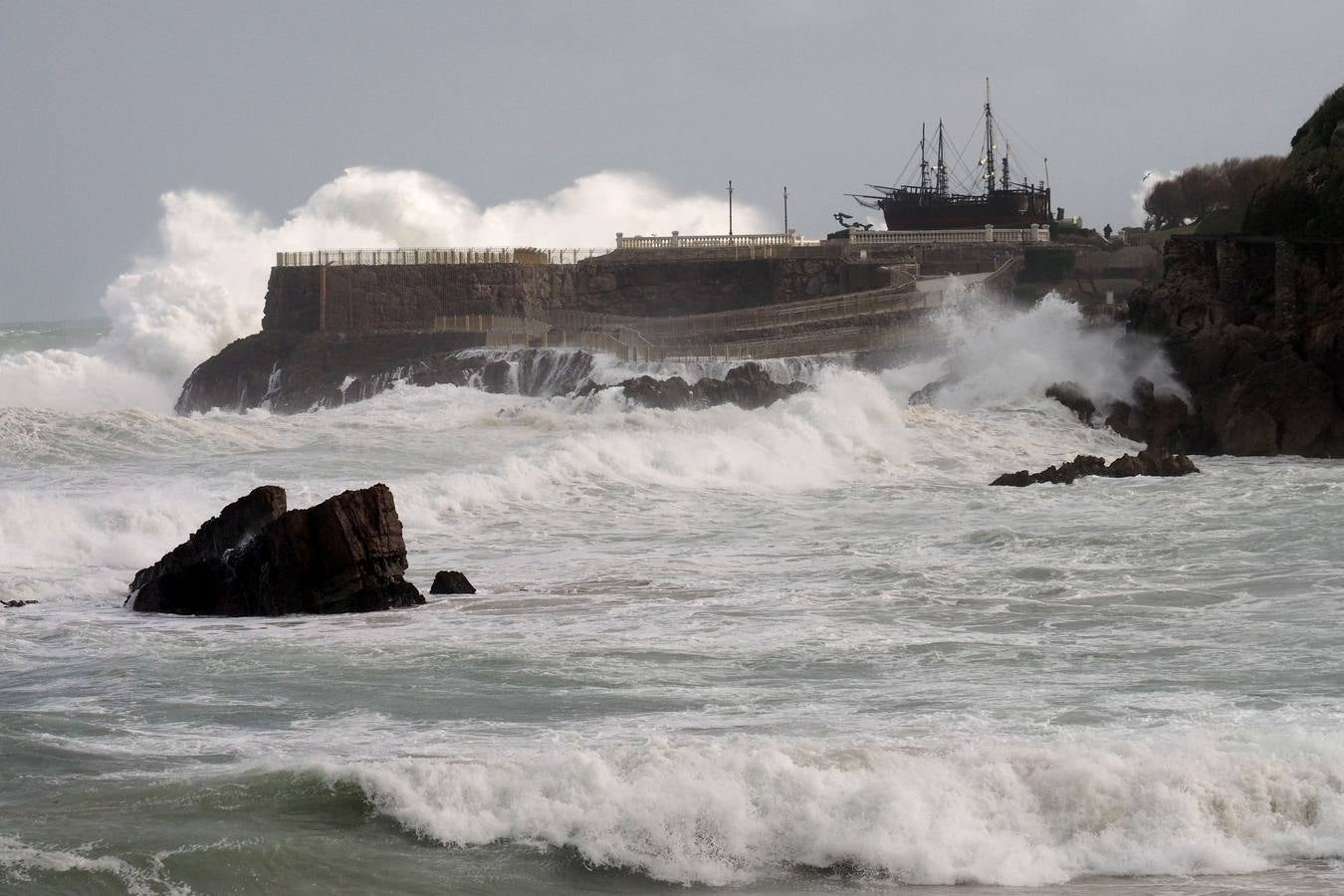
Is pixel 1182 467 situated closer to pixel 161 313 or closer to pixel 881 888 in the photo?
pixel 881 888

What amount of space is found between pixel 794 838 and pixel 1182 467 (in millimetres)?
19620

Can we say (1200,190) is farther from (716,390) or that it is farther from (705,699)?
(705,699)

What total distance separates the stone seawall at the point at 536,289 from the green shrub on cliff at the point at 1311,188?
18.4 metres

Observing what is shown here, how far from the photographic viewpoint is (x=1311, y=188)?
3406cm

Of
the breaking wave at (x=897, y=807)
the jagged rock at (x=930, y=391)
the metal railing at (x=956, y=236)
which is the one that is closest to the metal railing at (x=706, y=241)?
the metal railing at (x=956, y=236)

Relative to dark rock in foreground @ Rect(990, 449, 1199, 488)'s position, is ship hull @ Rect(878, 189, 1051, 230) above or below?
above

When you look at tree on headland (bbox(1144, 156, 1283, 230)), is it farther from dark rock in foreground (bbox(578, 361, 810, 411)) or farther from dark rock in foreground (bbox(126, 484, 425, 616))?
dark rock in foreground (bbox(126, 484, 425, 616))

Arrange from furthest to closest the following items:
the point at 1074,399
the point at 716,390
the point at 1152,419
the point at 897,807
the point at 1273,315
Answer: the point at 716,390
the point at 1074,399
the point at 1152,419
the point at 1273,315
the point at 897,807

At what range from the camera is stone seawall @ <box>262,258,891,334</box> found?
54.4 meters

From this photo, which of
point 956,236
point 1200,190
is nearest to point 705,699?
point 956,236

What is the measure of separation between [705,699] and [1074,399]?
27167 millimetres

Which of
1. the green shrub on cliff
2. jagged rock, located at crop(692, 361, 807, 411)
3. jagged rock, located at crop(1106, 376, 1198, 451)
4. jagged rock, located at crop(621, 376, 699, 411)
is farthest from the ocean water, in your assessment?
jagged rock, located at crop(621, 376, 699, 411)

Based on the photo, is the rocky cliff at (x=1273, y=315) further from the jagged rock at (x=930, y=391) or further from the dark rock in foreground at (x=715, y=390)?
the dark rock in foreground at (x=715, y=390)

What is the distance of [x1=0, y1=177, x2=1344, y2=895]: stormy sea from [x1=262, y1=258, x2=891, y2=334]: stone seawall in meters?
27.6
